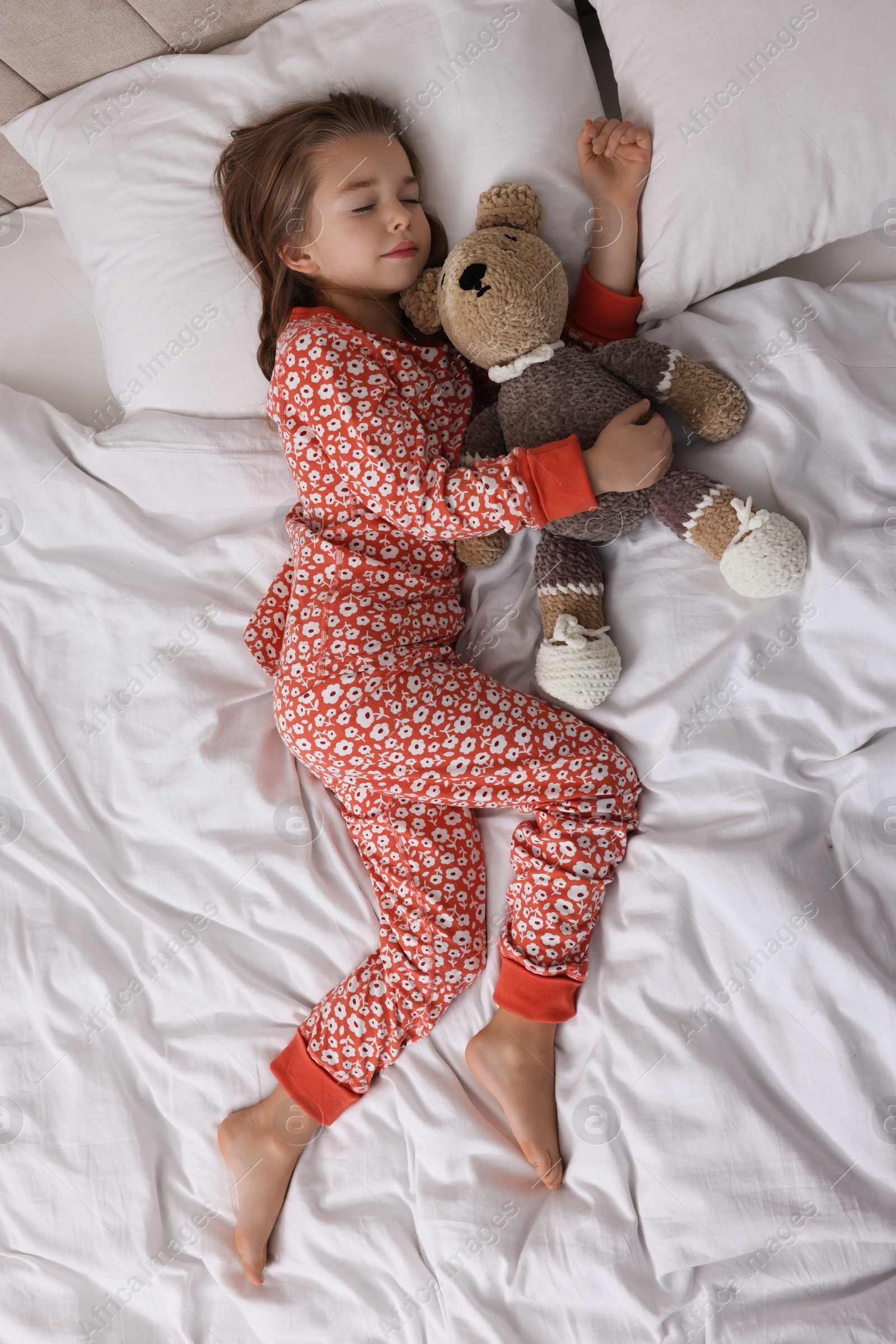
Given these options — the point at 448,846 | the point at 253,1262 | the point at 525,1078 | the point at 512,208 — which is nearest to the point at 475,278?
the point at 512,208

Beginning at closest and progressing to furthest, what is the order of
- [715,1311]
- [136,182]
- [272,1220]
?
[715,1311] < [272,1220] < [136,182]

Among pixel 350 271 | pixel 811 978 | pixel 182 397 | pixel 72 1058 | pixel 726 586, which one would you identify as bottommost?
pixel 72 1058

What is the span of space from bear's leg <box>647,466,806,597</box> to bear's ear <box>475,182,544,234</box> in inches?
13.9

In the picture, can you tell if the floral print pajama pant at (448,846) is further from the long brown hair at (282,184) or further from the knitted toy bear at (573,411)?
the long brown hair at (282,184)

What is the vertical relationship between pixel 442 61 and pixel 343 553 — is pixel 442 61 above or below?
above

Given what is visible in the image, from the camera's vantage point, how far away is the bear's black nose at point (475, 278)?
3.10 feet

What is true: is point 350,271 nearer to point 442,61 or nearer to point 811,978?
point 442,61

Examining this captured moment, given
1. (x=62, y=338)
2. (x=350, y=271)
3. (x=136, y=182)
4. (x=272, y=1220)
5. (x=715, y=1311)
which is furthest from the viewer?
(x=62, y=338)

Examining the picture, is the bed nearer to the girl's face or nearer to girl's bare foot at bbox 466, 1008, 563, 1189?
girl's bare foot at bbox 466, 1008, 563, 1189

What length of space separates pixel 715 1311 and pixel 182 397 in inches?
51.0

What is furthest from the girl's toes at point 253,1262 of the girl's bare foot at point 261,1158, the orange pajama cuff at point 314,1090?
the orange pajama cuff at point 314,1090

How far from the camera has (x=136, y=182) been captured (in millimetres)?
1233

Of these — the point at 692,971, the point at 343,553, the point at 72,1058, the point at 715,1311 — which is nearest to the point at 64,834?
the point at 72,1058

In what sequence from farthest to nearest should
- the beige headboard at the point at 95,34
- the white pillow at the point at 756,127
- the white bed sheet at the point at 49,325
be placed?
1. the white bed sheet at the point at 49,325
2. the beige headboard at the point at 95,34
3. the white pillow at the point at 756,127
